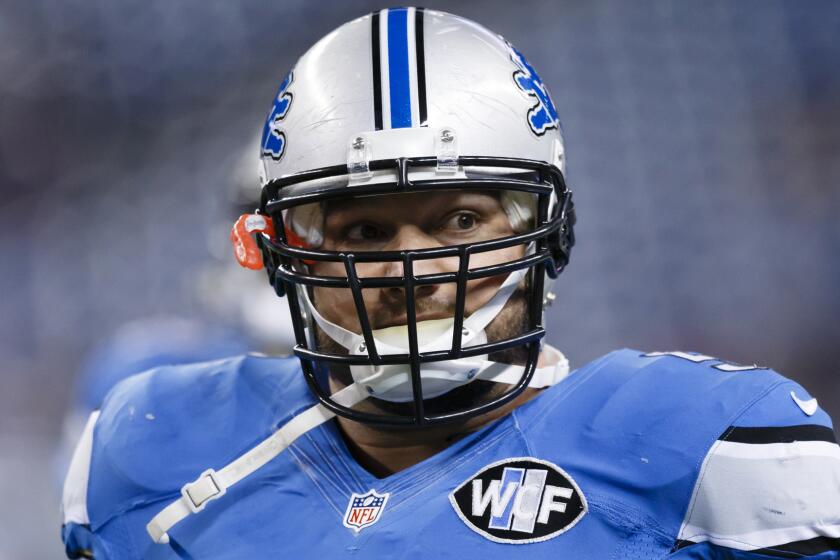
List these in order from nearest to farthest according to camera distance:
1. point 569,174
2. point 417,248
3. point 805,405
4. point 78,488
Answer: point 805,405 → point 417,248 → point 78,488 → point 569,174

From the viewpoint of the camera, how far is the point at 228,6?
400 cm

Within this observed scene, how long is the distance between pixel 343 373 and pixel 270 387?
0.62 feet

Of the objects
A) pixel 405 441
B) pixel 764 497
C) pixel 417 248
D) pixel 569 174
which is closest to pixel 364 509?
pixel 405 441

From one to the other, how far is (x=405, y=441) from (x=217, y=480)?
0.84 ft

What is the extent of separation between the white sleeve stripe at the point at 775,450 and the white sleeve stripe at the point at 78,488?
0.89 metres

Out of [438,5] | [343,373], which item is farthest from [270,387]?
[438,5]

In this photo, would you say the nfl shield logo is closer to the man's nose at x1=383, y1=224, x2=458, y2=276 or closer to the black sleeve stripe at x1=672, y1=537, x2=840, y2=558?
the man's nose at x1=383, y1=224, x2=458, y2=276

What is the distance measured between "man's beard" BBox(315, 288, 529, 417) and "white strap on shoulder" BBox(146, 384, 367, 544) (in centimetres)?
3

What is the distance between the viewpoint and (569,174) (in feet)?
11.3

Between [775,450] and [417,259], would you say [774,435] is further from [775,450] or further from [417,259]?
[417,259]

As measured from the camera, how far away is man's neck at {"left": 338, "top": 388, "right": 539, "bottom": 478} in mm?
1279

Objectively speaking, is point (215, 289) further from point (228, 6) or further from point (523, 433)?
point (523, 433)

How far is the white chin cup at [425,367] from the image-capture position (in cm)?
120

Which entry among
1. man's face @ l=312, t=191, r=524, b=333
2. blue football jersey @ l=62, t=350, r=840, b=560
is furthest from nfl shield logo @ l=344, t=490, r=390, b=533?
man's face @ l=312, t=191, r=524, b=333
